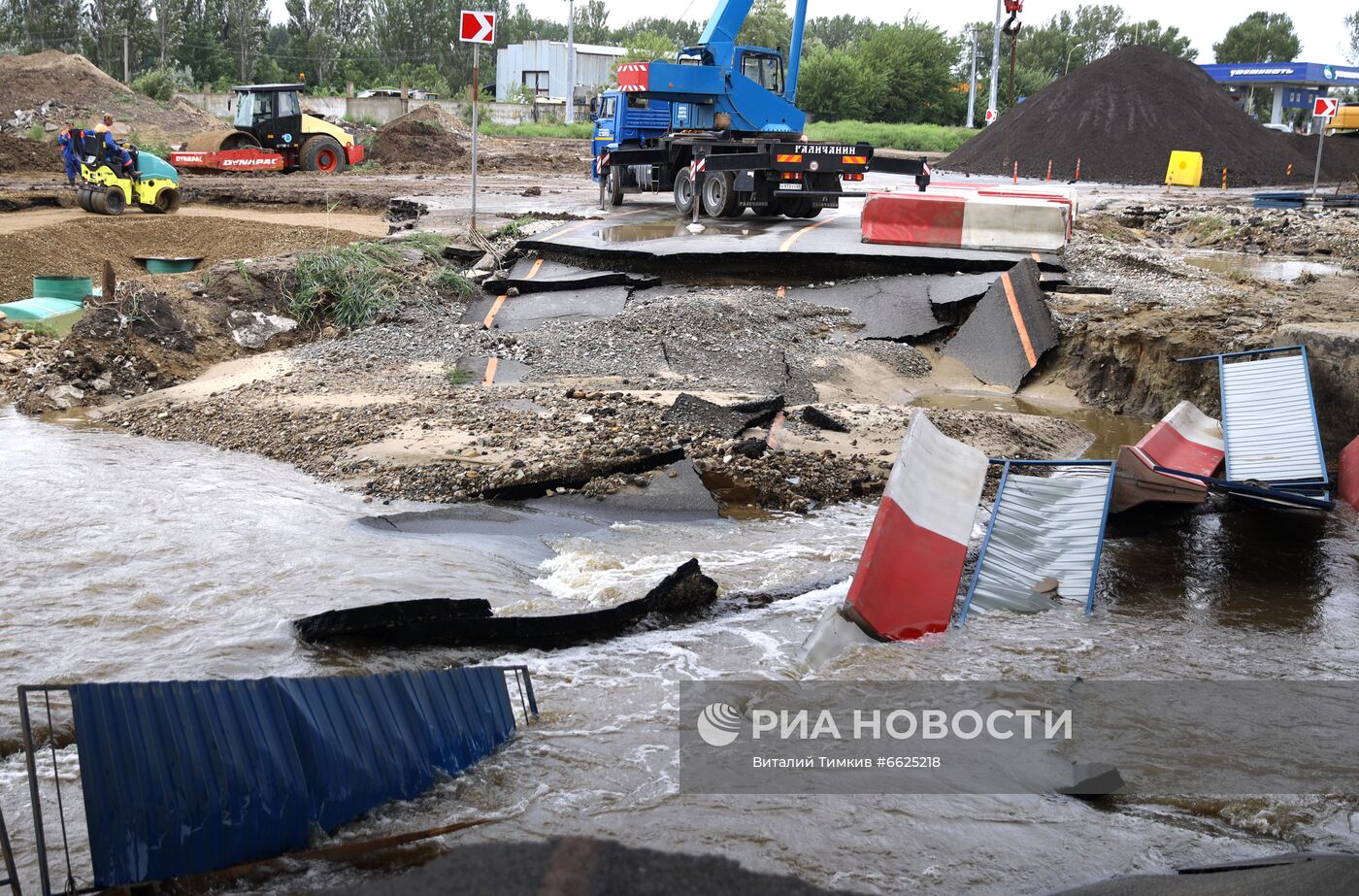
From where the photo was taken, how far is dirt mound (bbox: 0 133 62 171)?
30.0 m

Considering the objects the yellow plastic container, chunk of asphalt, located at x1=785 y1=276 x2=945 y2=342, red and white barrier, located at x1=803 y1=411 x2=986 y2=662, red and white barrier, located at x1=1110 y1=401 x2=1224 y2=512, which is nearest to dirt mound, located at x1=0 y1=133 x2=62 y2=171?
chunk of asphalt, located at x1=785 y1=276 x2=945 y2=342

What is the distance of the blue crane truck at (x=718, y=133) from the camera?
1805 centimetres

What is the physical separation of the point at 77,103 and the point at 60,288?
29491mm

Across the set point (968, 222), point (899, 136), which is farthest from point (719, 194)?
point (899, 136)

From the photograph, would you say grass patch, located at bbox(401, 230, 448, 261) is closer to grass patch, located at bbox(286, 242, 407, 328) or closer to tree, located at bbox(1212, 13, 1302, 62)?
grass patch, located at bbox(286, 242, 407, 328)

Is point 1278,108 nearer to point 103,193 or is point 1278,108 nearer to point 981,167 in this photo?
point 981,167

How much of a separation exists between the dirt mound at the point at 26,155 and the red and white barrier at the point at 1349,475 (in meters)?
32.4

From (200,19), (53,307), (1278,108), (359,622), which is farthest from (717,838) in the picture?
(200,19)

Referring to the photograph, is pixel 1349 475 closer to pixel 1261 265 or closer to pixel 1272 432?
pixel 1272 432

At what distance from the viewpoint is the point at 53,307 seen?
14328 mm

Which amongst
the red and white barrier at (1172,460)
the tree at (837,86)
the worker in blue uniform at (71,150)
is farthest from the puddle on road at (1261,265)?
the tree at (837,86)

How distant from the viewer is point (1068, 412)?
36.6 ft

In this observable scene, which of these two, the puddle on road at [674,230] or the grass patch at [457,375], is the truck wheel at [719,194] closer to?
the puddle on road at [674,230]

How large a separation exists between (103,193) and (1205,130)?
34.0m
